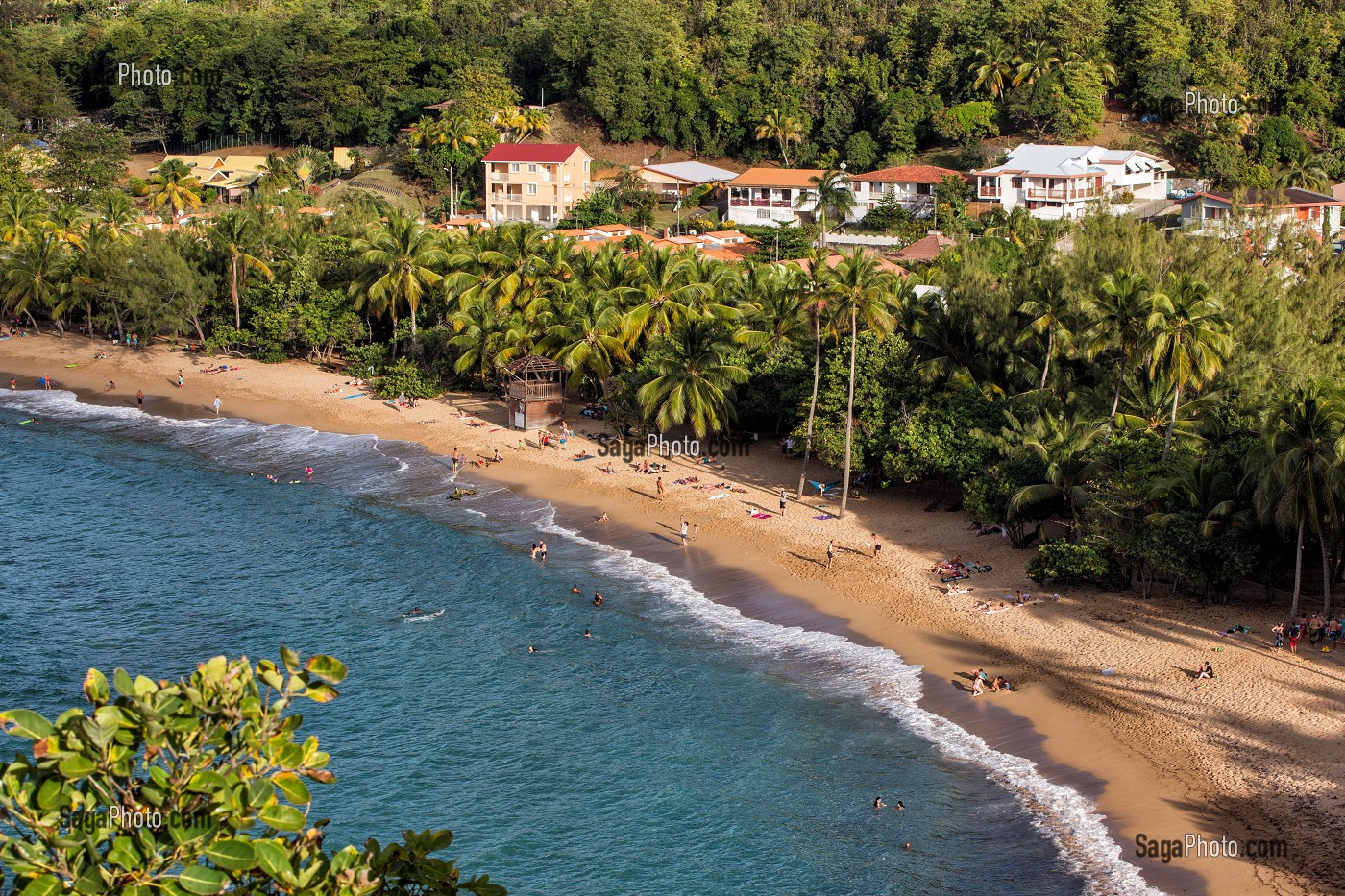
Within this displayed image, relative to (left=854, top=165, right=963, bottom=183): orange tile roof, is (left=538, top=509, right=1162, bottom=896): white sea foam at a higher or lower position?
lower

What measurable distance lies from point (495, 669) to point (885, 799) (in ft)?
38.8

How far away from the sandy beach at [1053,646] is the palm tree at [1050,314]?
6629mm

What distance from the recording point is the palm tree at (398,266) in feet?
205

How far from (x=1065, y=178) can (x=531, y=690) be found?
65885 millimetres

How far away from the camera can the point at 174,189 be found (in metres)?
96.5

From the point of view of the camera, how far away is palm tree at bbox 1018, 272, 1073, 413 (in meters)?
42.8

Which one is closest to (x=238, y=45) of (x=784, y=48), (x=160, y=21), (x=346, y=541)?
(x=160, y=21)

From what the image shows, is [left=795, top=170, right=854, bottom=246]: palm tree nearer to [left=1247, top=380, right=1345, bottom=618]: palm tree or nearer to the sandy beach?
the sandy beach

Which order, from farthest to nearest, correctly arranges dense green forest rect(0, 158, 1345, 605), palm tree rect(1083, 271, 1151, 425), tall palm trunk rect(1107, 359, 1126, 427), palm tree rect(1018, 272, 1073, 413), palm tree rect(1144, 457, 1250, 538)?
palm tree rect(1018, 272, 1073, 413) → tall palm trunk rect(1107, 359, 1126, 427) → palm tree rect(1083, 271, 1151, 425) → dense green forest rect(0, 158, 1345, 605) → palm tree rect(1144, 457, 1250, 538)

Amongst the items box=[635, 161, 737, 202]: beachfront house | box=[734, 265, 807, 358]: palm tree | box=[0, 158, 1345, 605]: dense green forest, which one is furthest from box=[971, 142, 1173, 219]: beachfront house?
box=[734, 265, 807, 358]: palm tree

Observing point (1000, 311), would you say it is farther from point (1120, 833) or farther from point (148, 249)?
point (148, 249)

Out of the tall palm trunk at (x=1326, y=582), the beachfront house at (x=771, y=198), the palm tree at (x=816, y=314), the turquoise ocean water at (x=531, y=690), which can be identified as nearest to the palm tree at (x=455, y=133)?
the beachfront house at (x=771, y=198)

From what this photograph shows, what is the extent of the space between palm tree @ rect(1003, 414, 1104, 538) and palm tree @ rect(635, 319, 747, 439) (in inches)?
513

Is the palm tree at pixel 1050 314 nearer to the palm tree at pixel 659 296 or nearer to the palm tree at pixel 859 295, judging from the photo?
the palm tree at pixel 859 295
